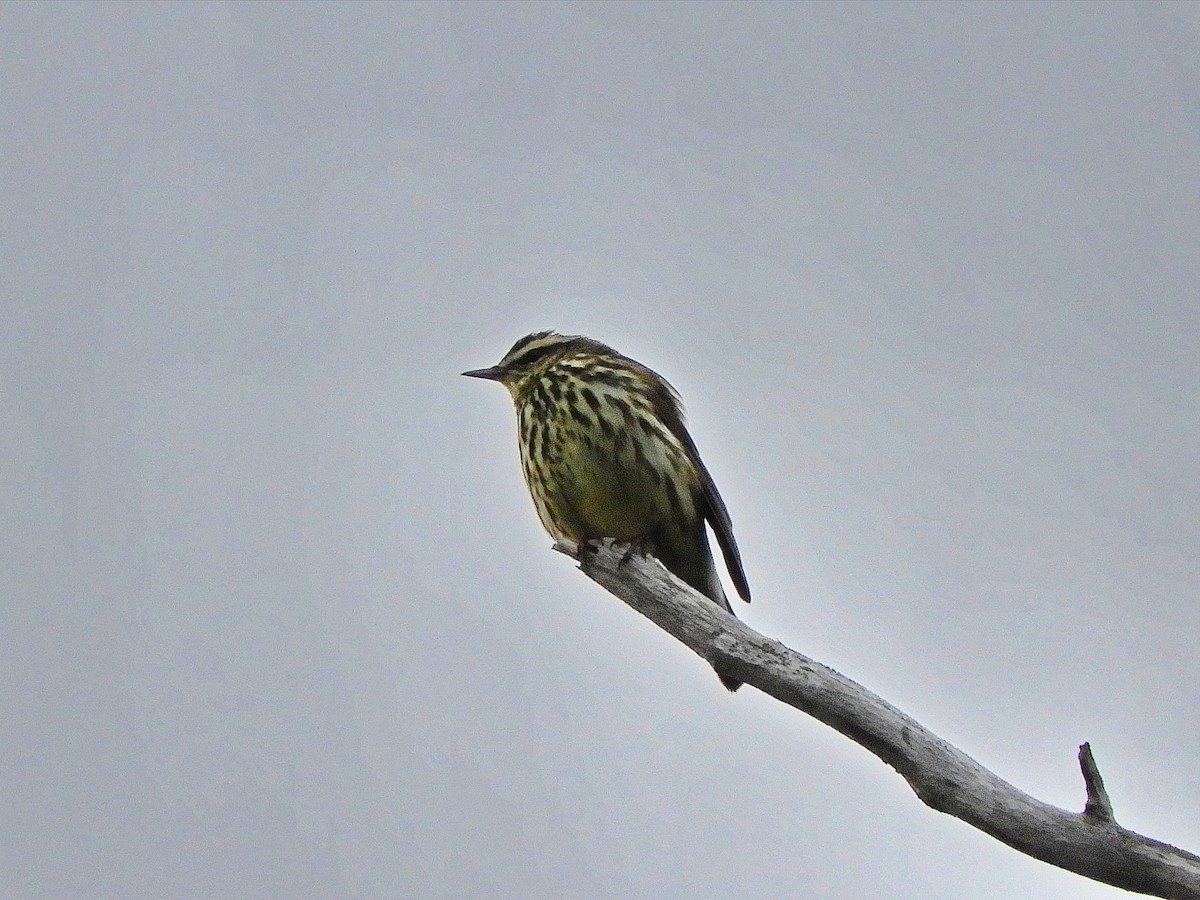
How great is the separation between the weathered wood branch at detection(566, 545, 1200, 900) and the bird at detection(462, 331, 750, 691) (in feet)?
7.63

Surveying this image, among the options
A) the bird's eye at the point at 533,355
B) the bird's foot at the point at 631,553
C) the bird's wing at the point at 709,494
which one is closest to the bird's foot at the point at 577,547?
the bird's foot at the point at 631,553

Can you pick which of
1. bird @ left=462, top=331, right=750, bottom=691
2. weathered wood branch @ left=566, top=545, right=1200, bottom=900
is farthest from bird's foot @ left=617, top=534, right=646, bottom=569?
bird @ left=462, top=331, right=750, bottom=691

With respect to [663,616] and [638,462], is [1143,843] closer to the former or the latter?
[663,616]

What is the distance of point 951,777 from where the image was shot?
509cm

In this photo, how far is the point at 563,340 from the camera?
378 inches

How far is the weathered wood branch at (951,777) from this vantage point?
473cm

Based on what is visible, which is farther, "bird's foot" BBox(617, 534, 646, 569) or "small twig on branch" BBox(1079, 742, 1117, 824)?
"bird's foot" BBox(617, 534, 646, 569)

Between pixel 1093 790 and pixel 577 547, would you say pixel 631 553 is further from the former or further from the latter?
pixel 1093 790

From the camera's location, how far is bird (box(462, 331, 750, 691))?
8.48m

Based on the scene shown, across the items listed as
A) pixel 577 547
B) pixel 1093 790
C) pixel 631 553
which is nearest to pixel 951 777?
pixel 1093 790

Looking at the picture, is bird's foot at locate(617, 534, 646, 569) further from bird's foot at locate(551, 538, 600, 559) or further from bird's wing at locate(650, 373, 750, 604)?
bird's wing at locate(650, 373, 750, 604)

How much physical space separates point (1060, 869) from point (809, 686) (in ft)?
3.68

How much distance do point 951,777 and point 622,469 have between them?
373 centimetres

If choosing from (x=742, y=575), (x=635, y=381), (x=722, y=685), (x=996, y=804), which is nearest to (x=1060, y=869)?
(x=996, y=804)
